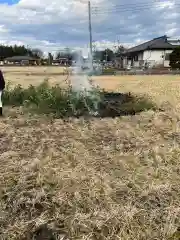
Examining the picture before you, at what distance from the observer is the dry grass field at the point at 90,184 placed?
14.2 feet

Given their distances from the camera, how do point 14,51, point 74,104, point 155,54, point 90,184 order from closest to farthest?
point 90,184 → point 74,104 → point 155,54 → point 14,51

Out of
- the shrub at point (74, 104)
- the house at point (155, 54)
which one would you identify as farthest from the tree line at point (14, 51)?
the shrub at point (74, 104)

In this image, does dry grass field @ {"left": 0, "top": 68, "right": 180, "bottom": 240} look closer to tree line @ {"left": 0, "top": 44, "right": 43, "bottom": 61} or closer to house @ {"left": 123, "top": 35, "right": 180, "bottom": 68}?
house @ {"left": 123, "top": 35, "right": 180, "bottom": 68}

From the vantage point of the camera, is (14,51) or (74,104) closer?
(74,104)

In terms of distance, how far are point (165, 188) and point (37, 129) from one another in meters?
3.93

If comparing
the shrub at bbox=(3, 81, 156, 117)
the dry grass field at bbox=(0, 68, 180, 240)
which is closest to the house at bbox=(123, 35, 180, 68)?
the shrub at bbox=(3, 81, 156, 117)

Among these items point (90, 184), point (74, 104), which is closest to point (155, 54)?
point (74, 104)

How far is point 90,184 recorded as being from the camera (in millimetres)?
5207

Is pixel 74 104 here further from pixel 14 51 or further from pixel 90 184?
pixel 14 51

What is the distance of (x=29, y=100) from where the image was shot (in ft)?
39.2

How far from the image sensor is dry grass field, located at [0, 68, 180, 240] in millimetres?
4316

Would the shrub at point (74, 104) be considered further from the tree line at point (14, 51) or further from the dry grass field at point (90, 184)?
the tree line at point (14, 51)

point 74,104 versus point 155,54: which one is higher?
point 74,104

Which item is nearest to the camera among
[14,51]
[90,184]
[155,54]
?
[90,184]
